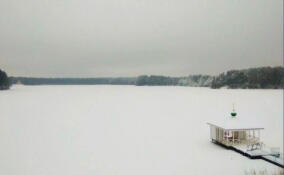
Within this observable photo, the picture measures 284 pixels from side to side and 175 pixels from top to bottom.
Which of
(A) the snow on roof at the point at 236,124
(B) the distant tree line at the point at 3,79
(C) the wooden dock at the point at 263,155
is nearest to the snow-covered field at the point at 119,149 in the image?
(C) the wooden dock at the point at 263,155

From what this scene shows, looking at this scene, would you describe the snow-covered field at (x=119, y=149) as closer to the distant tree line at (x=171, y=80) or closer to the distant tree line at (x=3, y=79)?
the distant tree line at (x=3, y=79)

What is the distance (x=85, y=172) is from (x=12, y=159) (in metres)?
1.93

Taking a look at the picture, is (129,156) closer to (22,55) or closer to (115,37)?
(22,55)

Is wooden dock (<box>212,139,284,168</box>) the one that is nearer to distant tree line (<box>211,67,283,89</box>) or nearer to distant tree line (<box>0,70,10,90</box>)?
distant tree line (<box>211,67,283,89</box>)

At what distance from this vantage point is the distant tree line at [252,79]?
87.2 feet

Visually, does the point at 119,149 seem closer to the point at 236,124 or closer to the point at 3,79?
the point at 236,124

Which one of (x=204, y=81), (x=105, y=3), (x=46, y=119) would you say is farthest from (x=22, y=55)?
(x=204, y=81)

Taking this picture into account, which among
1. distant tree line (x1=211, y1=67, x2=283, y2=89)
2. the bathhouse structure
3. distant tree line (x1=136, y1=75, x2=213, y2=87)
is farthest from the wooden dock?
distant tree line (x1=136, y1=75, x2=213, y2=87)

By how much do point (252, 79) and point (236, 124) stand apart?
2657 centimetres

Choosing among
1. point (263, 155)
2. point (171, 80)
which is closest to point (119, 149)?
point (263, 155)

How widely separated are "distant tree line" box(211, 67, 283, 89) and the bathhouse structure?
17732 mm

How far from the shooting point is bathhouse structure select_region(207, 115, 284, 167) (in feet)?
20.5

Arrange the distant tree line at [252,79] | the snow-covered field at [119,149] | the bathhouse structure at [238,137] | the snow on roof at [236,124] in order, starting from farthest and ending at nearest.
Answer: the distant tree line at [252,79], the snow on roof at [236,124], the bathhouse structure at [238,137], the snow-covered field at [119,149]

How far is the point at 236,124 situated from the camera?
716 centimetres
